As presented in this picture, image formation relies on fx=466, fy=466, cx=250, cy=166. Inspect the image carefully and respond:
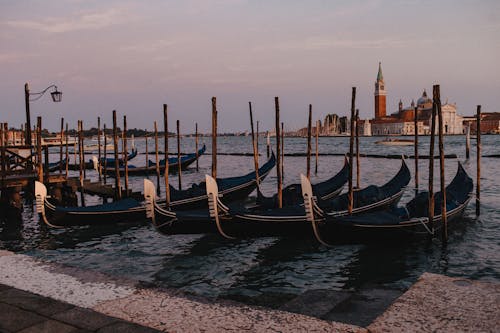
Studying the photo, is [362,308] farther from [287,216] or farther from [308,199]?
[287,216]

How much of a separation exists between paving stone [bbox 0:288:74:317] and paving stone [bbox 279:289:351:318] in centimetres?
210

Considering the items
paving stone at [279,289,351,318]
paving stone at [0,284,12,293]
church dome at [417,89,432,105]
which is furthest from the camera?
church dome at [417,89,432,105]

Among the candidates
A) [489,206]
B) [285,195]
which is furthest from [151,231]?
[489,206]

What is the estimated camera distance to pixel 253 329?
151 inches

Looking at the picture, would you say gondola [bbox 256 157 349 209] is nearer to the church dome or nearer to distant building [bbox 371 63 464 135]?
distant building [bbox 371 63 464 135]

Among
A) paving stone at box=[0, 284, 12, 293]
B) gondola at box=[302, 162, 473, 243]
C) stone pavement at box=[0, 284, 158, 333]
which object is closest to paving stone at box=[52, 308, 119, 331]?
stone pavement at box=[0, 284, 158, 333]

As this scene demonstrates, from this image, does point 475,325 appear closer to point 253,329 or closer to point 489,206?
point 253,329

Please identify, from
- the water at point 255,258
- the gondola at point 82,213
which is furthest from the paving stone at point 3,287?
the gondola at point 82,213

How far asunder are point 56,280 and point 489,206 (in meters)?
14.6

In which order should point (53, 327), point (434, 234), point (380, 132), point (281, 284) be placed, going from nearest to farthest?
point (53, 327)
point (281, 284)
point (434, 234)
point (380, 132)

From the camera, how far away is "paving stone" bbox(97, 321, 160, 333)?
3.62 metres

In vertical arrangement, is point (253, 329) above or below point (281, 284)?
above

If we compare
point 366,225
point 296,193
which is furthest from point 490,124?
point 366,225

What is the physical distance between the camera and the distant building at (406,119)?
148 metres
